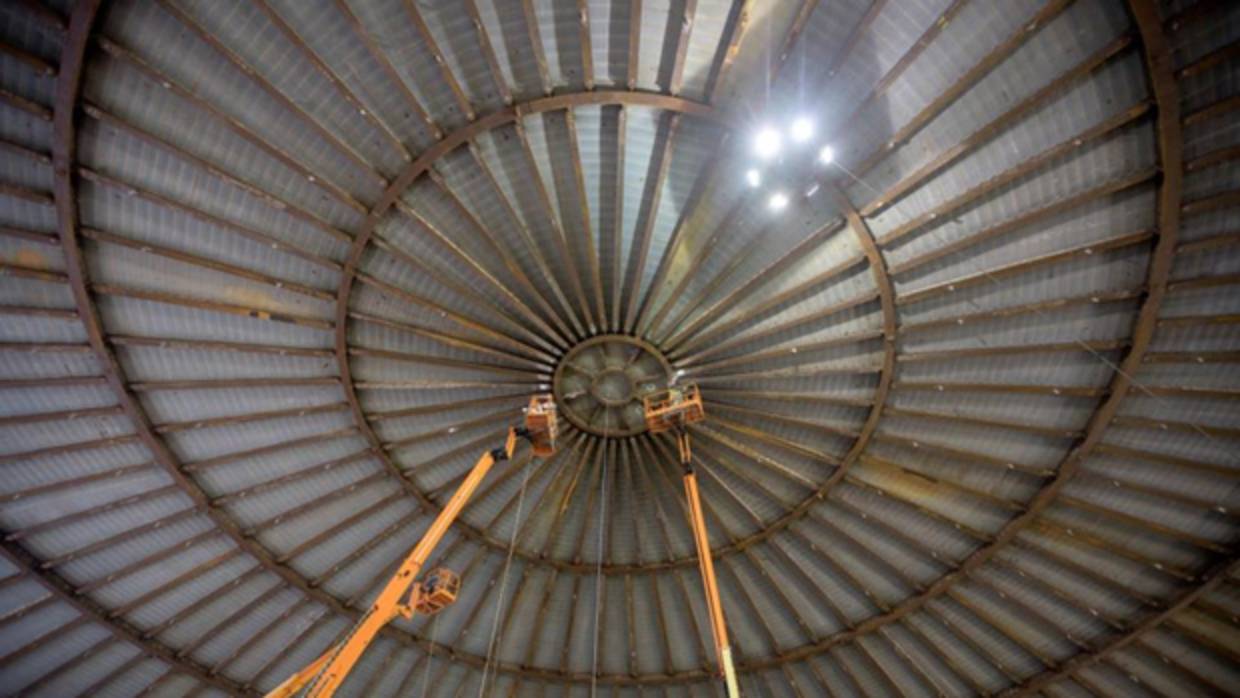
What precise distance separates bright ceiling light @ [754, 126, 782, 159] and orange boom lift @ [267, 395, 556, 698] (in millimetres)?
7763

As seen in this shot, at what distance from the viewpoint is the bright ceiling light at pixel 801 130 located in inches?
541

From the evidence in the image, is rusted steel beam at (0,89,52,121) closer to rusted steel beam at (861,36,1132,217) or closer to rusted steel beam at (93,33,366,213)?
rusted steel beam at (93,33,366,213)

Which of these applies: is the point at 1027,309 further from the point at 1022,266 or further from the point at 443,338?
the point at 443,338

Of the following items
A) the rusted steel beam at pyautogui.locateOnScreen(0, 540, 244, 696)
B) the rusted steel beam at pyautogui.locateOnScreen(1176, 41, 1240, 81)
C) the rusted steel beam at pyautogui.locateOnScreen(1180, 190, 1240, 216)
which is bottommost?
the rusted steel beam at pyautogui.locateOnScreen(0, 540, 244, 696)

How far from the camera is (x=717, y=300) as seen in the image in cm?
1688

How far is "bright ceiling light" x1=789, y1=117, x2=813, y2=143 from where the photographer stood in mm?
13734

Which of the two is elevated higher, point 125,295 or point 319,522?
point 125,295

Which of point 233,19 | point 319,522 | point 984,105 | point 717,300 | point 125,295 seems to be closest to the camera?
point 233,19

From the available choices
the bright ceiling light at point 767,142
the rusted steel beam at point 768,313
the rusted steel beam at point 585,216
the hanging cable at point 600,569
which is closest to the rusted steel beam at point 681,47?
the bright ceiling light at point 767,142

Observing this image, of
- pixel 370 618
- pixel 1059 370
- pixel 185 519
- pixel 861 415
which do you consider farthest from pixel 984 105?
pixel 185 519

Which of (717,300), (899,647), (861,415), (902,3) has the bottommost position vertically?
(899,647)

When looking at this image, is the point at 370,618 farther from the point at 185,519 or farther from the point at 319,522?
the point at 185,519

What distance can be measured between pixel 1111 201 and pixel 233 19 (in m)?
17.5

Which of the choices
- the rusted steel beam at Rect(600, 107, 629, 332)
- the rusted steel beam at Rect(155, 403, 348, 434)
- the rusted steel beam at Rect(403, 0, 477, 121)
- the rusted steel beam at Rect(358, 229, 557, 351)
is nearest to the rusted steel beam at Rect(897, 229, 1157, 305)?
the rusted steel beam at Rect(600, 107, 629, 332)
